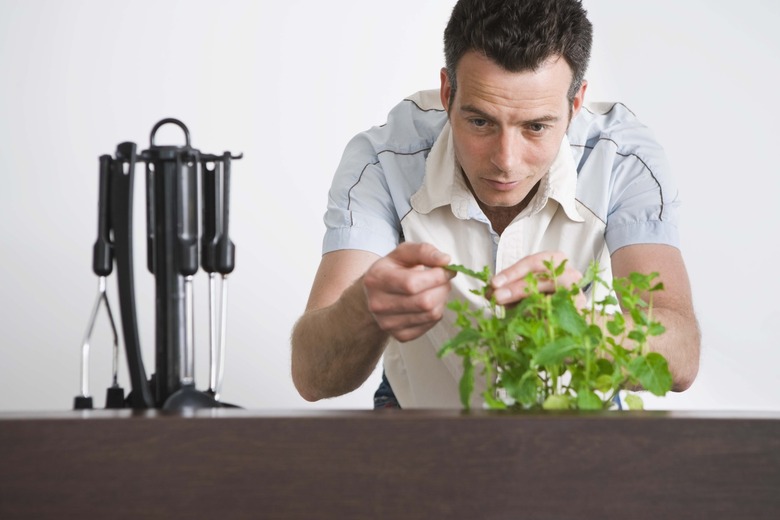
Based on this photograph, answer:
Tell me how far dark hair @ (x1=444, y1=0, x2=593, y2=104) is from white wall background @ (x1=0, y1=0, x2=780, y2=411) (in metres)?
1.19

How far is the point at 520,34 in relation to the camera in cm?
168

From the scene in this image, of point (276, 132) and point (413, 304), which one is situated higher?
point (276, 132)

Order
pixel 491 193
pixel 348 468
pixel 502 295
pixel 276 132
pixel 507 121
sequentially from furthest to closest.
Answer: pixel 276 132 < pixel 491 193 < pixel 507 121 < pixel 502 295 < pixel 348 468

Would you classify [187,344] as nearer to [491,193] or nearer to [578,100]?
[491,193]

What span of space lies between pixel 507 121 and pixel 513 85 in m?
0.07

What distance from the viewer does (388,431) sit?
0.81 m

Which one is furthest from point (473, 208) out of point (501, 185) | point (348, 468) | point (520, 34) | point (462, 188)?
point (348, 468)

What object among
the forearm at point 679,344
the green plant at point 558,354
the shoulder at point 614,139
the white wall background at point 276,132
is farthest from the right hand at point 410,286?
the white wall background at point 276,132

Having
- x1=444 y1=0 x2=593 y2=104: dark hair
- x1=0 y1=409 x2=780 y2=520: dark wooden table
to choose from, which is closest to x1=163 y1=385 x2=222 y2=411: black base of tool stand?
x1=0 y1=409 x2=780 y2=520: dark wooden table

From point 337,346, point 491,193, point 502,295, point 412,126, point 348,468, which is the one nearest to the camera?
point 348,468

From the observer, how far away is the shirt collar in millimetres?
1888

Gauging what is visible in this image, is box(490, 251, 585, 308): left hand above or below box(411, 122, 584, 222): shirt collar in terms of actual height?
below

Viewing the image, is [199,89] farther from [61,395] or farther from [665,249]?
[665,249]

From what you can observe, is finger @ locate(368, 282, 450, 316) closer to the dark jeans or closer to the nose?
the nose
